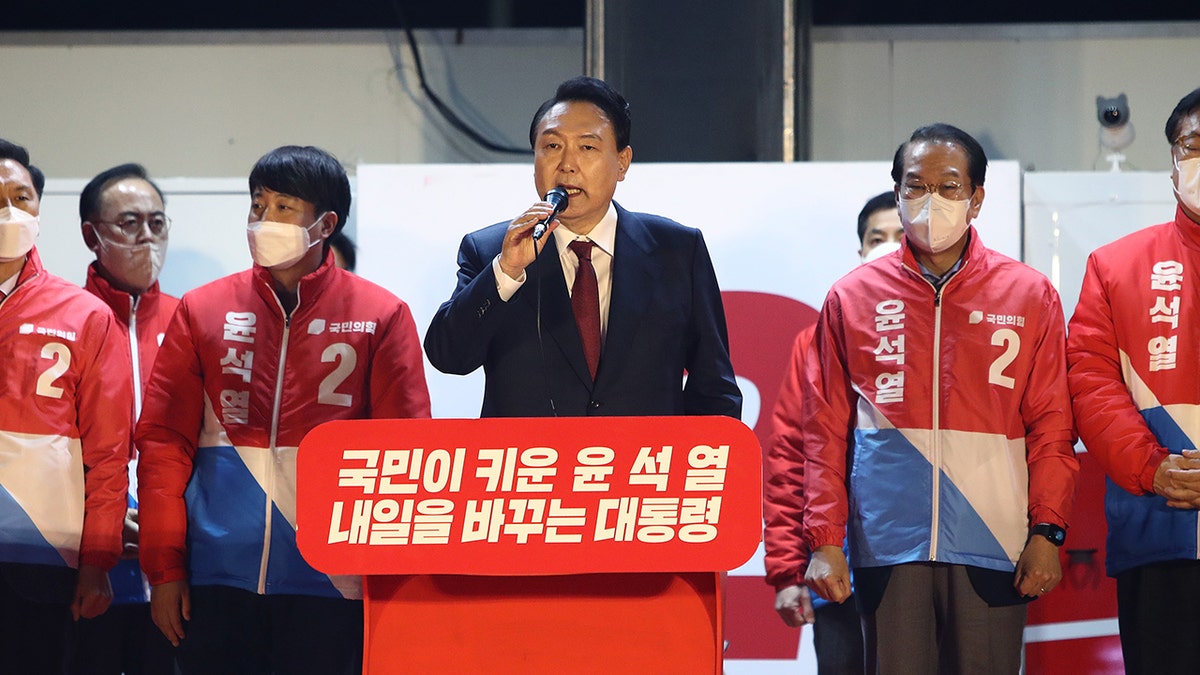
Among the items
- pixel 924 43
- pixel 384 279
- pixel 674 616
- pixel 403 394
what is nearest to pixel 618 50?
pixel 384 279

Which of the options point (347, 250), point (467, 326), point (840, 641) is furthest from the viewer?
point (347, 250)

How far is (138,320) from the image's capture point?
12.1 feet

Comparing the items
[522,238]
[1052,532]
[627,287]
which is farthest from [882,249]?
[522,238]

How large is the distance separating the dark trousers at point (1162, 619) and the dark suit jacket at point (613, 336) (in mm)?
1021

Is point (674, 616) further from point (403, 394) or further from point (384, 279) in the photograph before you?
point (384, 279)

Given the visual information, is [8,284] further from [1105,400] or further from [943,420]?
[1105,400]

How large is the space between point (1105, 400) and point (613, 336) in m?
1.13

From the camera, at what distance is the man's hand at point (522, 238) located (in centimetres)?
228

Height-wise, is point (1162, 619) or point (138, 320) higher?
point (138, 320)

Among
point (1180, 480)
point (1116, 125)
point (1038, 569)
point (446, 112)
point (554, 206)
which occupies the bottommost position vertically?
point (1038, 569)

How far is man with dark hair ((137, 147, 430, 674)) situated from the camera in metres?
2.85

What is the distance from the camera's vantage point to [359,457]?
1899 mm

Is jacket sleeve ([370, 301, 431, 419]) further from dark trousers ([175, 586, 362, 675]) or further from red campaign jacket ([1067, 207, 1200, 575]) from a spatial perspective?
red campaign jacket ([1067, 207, 1200, 575])

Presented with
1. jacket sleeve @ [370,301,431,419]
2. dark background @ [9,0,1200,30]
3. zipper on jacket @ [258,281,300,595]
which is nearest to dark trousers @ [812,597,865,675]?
jacket sleeve @ [370,301,431,419]
